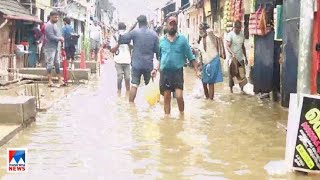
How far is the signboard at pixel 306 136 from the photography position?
579 cm

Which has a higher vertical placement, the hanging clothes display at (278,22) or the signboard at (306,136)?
the hanging clothes display at (278,22)

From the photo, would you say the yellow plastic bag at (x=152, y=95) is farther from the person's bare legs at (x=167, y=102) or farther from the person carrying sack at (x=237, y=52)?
the person carrying sack at (x=237, y=52)

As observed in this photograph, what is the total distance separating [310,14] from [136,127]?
3587 mm

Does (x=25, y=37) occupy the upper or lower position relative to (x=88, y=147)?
upper

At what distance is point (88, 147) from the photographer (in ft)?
24.1

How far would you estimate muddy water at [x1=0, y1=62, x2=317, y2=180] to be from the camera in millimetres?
6148

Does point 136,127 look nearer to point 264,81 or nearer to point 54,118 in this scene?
point 54,118

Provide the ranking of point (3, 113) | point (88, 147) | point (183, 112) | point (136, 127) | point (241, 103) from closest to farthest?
point (88, 147)
point (3, 113)
point (136, 127)
point (183, 112)
point (241, 103)

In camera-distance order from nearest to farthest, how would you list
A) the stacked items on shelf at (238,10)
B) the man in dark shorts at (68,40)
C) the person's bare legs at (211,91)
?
the person's bare legs at (211,91)
the man in dark shorts at (68,40)
the stacked items on shelf at (238,10)

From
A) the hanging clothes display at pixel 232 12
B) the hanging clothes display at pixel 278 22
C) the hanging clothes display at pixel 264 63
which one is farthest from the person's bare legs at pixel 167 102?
the hanging clothes display at pixel 232 12

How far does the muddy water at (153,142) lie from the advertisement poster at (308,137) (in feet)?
0.46

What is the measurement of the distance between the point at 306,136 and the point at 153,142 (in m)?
2.33

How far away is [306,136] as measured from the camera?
231 inches

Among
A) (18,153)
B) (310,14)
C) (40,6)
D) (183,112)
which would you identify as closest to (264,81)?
(183,112)
